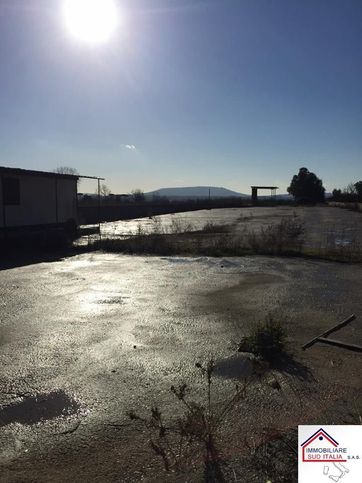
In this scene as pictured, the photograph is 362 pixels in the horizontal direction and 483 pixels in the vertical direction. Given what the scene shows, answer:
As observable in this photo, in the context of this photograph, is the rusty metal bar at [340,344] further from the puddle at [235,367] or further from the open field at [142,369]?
the puddle at [235,367]

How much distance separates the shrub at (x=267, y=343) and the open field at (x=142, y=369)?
204 millimetres

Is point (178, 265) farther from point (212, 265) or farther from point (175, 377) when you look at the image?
point (175, 377)

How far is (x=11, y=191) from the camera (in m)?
17.5

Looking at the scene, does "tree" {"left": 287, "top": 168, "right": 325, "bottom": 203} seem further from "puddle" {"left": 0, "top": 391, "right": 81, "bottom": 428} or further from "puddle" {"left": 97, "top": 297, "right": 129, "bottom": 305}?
"puddle" {"left": 0, "top": 391, "right": 81, "bottom": 428}

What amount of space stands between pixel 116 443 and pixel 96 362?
1636mm

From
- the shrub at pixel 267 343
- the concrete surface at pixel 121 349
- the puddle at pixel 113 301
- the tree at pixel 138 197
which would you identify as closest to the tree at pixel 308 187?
the tree at pixel 138 197

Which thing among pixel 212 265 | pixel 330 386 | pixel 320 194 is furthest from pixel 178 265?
pixel 320 194

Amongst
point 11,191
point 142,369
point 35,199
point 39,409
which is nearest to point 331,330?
point 142,369

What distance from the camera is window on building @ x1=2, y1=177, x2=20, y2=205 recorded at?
1714 centimetres

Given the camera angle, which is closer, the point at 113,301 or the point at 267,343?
the point at 267,343

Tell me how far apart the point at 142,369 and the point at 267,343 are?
4.70ft

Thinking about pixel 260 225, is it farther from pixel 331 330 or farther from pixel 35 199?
pixel 331 330

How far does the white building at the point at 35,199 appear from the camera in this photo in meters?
17.2

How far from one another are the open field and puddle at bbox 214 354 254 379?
2cm
